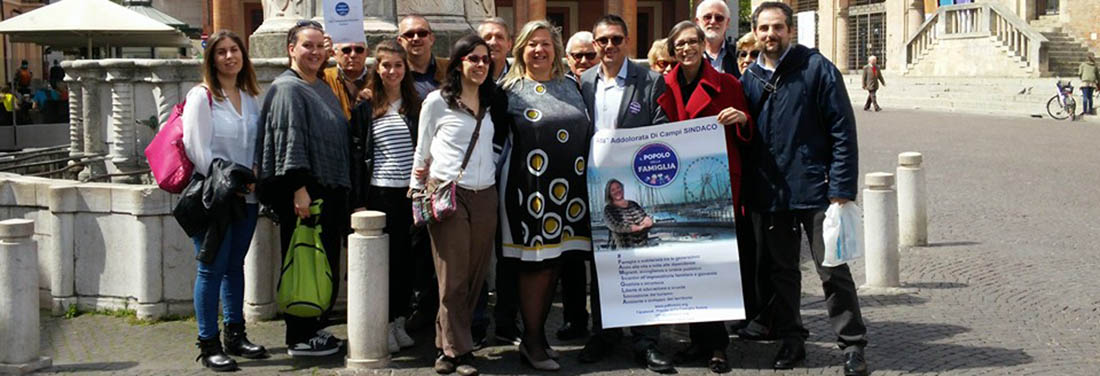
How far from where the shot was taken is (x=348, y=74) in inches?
285

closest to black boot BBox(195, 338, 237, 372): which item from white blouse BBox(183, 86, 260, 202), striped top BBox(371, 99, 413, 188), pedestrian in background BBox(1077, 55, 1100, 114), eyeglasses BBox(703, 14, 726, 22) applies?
white blouse BBox(183, 86, 260, 202)

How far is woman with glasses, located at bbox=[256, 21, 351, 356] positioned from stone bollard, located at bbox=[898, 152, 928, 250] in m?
5.54

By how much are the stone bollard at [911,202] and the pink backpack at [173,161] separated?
20.4 feet

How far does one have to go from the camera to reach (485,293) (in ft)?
23.7

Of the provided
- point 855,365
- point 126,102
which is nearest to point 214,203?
point 855,365

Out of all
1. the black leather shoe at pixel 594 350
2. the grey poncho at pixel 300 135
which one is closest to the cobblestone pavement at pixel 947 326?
the black leather shoe at pixel 594 350

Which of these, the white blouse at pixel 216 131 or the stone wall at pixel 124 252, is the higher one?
the white blouse at pixel 216 131

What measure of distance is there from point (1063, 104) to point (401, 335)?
25267 mm

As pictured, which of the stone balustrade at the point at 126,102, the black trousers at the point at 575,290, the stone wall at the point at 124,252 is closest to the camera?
the black trousers at the point at 575,290

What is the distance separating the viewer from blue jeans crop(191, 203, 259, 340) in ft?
21.6

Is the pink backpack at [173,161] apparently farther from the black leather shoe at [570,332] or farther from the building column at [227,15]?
the building column at [227,15]

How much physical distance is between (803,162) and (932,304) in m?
2.39

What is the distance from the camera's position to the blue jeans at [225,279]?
6586mm

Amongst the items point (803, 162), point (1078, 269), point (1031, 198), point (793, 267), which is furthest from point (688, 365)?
point (1031, 198)
